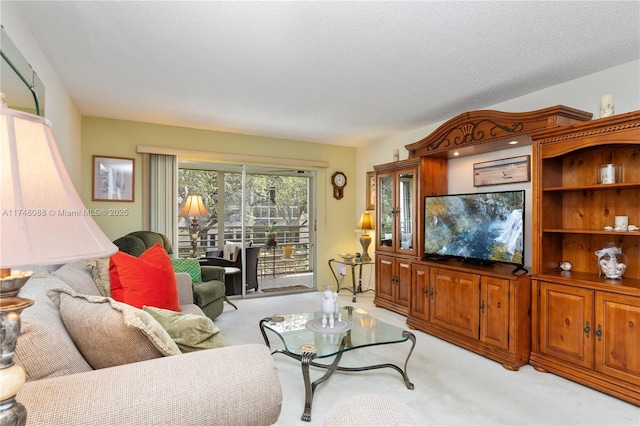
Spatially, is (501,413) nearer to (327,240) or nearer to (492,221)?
(492,221)

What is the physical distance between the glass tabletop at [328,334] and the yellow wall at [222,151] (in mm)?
2746

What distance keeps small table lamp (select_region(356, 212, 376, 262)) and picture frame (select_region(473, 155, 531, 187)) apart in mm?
1852

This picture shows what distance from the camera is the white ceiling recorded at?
1.97m

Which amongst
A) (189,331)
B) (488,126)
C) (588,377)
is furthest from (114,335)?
(488,126)

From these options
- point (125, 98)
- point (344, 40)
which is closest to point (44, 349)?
point (344, 40)

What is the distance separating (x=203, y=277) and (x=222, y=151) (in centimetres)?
186

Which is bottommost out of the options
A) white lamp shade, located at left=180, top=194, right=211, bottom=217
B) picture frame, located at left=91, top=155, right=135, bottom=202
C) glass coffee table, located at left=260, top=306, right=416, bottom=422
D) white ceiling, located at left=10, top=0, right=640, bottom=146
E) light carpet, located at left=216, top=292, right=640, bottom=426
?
light carpet, located at left=216, top=292, right=640, bottom=426

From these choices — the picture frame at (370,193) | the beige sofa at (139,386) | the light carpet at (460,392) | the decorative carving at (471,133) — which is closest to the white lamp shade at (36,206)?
the beige sofa at (139,386)

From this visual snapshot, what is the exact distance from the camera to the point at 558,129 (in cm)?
263

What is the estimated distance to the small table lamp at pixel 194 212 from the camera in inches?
186

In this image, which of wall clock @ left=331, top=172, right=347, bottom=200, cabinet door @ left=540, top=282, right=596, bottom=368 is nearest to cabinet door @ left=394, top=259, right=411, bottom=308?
cabinet door @ left=540, top=282, right=596, bottom=368

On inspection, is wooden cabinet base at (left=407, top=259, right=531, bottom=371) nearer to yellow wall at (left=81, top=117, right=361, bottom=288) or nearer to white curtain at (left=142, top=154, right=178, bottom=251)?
yellow wall at (left=81, top=117, right=361, bottom=288)

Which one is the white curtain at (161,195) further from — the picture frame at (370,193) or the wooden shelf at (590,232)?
the wooden shelf at (590,232)

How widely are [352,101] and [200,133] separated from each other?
2317 millimetres
